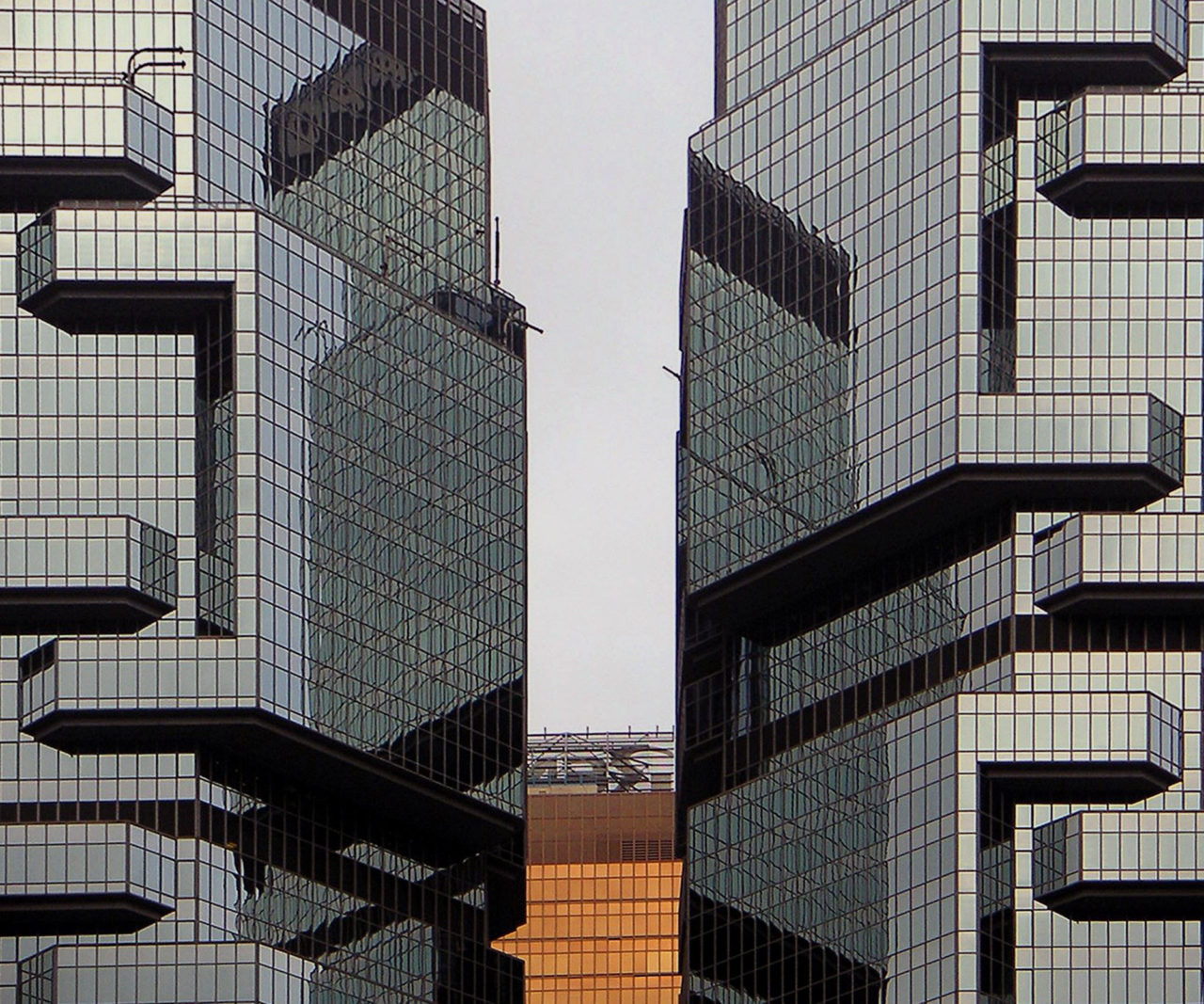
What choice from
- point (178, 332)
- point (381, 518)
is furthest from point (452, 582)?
point (178, 332)

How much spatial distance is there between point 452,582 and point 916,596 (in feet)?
68.5

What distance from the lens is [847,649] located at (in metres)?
166

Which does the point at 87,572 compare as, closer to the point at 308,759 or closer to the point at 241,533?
the point at 241,533

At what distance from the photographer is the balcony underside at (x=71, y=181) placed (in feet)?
525

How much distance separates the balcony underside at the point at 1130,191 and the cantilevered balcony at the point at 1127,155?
0.04m

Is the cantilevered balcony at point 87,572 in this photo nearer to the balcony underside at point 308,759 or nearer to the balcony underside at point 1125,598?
the balcony underside at point 308,759

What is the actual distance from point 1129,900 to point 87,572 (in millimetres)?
43755

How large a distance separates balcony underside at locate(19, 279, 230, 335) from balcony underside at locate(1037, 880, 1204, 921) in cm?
4251

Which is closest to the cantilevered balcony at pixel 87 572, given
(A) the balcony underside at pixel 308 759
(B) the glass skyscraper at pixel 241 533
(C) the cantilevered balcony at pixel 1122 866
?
(B) the glass skyscraper at pixel 241 533

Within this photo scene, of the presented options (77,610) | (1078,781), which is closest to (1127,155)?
(1078,781)

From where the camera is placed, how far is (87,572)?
506 ft

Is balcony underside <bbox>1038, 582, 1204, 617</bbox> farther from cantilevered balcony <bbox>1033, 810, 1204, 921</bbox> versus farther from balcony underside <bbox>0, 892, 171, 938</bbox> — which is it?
balcony underside <bbox>0, 892, 171, 938</bbox>

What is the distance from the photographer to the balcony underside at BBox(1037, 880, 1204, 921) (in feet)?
494

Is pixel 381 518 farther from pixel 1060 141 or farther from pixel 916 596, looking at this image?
pixel 1060 141
